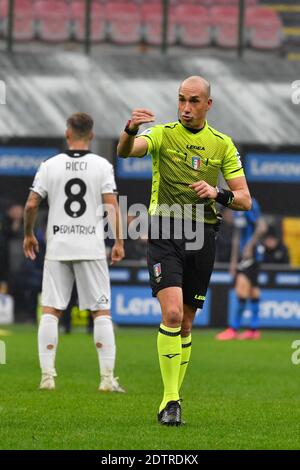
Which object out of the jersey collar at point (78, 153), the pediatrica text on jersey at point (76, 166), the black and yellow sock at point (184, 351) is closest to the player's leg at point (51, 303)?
the pediatrica text on jersey at point (76, 166)

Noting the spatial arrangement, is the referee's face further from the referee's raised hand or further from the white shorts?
the white shorts

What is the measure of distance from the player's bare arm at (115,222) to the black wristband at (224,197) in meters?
2.22

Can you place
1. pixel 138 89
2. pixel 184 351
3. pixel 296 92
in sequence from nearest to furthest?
pixel 184 351 < pixel 296 92 < pixel 138 89

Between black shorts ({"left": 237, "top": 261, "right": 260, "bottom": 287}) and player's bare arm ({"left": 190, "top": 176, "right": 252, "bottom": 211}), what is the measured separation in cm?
1079

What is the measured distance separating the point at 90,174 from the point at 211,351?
21.2 feet

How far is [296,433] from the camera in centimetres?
792

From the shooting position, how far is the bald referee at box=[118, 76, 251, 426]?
8.26m

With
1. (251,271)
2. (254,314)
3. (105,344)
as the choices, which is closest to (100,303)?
(105,344)

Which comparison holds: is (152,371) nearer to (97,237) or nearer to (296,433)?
(97,237)

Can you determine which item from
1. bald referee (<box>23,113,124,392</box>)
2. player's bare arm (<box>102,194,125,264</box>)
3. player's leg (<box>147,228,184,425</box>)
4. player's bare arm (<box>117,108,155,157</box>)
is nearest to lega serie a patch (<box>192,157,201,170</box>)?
player's bare arm (<box>117,108,155,157</box>)

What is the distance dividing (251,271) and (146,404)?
9939 mm

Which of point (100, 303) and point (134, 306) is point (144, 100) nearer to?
point (134, 306)

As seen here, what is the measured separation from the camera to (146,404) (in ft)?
31.5

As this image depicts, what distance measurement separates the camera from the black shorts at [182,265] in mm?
8320
